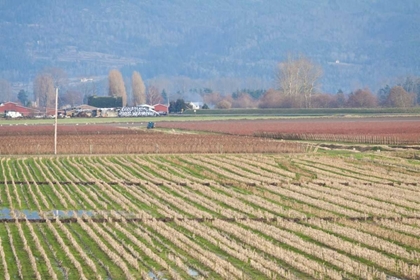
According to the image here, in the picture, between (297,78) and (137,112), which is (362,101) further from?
(137,112)

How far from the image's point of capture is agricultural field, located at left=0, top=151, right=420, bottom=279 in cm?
1886

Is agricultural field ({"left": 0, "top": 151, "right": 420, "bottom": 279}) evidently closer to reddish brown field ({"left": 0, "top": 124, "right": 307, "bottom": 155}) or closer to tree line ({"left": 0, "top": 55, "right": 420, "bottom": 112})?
reddish brown field ({"left": 0, "top": 124, "right": 307, "bottom": 155})

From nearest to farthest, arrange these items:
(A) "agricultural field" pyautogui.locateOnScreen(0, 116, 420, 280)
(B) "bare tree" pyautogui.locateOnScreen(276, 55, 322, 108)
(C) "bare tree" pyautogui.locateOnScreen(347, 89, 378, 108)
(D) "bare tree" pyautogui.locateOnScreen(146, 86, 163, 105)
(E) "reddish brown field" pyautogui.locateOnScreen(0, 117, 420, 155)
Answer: (A) "agricultural field" pyautogui.locateOnScreen(0, 116, 420, 280) < (E) "reddish brown field" pyautogui.locateOnScreen(0, 117, 420, 155) < (C) "bare tree" pyautogui.locateOnScreen(347, 89, 378, 108) < (B) "bare tree" pyautogui.locateOnScreen(276, 55, 322, 108) < (D) "bare tree" pyautogui.locateOnScreen(146, 86, 163, 105)

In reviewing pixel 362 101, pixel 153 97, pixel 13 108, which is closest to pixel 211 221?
pixel 362 101

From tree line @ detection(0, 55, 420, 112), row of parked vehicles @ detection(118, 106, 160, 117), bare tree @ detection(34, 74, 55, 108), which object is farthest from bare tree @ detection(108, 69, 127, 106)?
row of parked vehicles @ detection(118, 106, 160, 117)

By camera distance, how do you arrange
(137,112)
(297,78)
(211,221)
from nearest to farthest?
(211,221), (137,112), (297,78)

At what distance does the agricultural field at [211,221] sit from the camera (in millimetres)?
18859

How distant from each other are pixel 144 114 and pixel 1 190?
304ft

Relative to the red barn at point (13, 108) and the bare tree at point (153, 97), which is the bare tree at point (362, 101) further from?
the bare tree at point (153, 97)

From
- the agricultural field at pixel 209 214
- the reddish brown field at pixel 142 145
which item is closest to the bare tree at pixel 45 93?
the reddish brown field at pixel 142 145

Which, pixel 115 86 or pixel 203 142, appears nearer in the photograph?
pixel 203 142

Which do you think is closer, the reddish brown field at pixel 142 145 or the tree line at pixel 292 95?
the reddish brown field at pixel 142 145

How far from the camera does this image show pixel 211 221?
24688 millimetres

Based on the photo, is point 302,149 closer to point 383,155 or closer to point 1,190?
point 383,155
